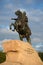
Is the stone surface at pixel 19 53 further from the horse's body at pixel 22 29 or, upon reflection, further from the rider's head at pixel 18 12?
the rider's head at pixel 18 12

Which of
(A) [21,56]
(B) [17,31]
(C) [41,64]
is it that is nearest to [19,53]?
(A) [21,56]

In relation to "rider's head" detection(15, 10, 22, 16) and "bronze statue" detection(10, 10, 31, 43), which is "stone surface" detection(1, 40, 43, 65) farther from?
"rider's head" detection(15, 10, 22, 16)

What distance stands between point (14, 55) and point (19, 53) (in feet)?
1.21

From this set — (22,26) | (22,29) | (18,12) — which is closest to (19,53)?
(22,29)

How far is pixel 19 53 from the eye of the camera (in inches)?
886

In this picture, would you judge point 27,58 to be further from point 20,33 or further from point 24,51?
point 20,33

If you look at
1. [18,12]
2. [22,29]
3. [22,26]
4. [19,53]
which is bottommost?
[19,53]

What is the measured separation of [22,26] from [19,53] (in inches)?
220

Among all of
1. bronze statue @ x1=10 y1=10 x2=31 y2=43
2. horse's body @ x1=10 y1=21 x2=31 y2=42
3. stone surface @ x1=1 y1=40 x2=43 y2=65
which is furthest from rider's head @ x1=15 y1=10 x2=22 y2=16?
stone surface @ x1=1 y1=40 x2=43 y2=65

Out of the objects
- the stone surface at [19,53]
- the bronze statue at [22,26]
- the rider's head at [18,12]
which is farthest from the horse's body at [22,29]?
the stone surface at [19,53]

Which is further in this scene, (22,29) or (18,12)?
(18,12)

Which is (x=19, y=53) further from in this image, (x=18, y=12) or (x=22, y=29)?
(x=18, y=12)

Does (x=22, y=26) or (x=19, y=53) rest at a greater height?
(x=22, y=26)

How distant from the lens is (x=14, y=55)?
885 inches
